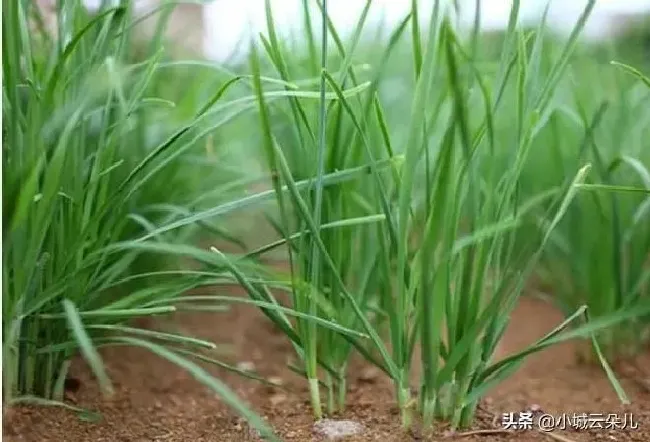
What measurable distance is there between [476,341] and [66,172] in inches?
10.9

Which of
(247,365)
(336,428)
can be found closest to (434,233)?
(336,428)

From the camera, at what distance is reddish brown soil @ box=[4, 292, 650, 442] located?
548mm

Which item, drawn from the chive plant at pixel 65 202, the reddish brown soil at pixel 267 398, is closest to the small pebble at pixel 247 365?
the reddish brown soil at pixel 267 398

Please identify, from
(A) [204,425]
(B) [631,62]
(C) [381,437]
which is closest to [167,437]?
(A) [204,425]

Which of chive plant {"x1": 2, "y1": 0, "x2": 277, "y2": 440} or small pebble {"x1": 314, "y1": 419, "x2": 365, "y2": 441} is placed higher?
chive plant {"x1": 2, "y1": 0, "x2": 277, "y2": 440}

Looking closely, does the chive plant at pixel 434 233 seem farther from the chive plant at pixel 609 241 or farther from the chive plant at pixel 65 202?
the chive plant at pixel 609 241

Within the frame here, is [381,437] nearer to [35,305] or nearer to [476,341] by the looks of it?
[476,341]

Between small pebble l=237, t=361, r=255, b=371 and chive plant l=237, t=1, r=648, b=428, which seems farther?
small pebble l=237, t=361, r=255, b=371

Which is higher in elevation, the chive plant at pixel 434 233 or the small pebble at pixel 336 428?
the chive plant at pixel 434 233

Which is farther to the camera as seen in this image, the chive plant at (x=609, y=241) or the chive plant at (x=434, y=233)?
the chive plant at (x=609, y=241)

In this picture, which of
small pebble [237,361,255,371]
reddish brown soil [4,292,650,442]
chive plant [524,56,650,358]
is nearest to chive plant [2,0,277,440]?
reddish brown soil [4,292,650,442]

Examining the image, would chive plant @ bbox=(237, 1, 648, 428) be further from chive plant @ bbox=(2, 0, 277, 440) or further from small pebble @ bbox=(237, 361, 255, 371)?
small pebble @ bbox=(237, 361, 255, 371)

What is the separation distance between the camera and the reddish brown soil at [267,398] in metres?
0.55

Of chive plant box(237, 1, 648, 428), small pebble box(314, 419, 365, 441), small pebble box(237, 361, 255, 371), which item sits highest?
chive plant box(237, 1, 648, 428)
